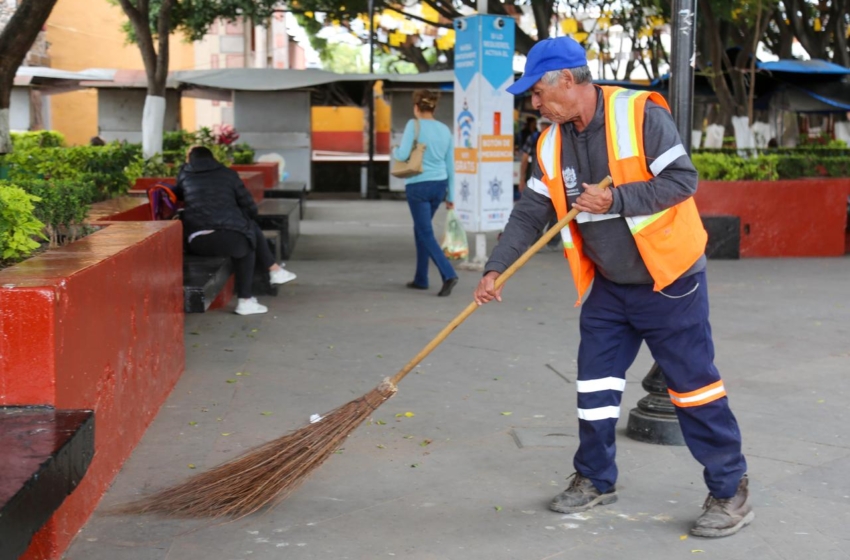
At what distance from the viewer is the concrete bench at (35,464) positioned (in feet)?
9.80

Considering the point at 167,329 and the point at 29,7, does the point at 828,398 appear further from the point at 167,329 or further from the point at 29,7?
the point at 29,7

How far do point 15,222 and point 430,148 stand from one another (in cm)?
570

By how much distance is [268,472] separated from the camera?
4.47 meters

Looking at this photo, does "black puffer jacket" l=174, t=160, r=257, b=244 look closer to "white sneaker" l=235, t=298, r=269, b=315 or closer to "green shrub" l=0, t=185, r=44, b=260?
"white sneaker" l=235, t=298, r=269, b=315

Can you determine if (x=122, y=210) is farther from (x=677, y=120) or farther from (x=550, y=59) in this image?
(x=550, y=59)

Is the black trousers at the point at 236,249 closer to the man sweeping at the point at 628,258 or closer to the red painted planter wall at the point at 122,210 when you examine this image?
the red painted planter wall at the point at 122,210

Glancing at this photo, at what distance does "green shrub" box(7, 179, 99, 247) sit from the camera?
5.39m

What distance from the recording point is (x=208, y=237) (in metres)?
8.56

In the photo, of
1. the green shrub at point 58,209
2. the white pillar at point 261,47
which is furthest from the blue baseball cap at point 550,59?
the white pillar at point 261,47

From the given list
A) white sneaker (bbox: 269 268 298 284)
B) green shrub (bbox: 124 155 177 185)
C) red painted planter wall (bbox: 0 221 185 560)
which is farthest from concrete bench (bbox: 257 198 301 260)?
red painted planter wall (bbox: 0 221 185 560)

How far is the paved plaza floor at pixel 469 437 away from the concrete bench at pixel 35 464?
58 cm

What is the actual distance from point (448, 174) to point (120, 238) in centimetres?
504

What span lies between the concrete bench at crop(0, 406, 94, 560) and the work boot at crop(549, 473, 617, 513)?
73.6 inches

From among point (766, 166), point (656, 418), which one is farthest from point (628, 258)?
point (766, 166)
